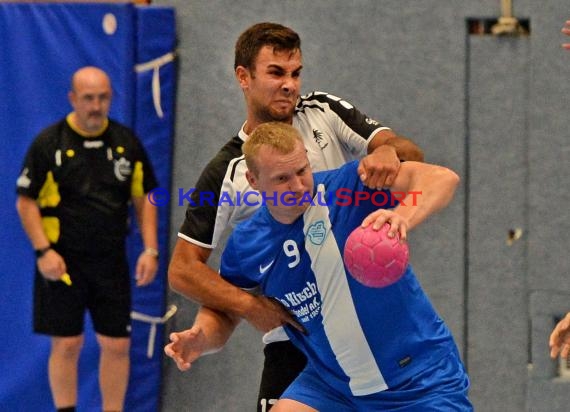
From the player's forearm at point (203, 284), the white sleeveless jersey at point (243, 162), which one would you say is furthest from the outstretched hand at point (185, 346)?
the white sleeveless jersey at point (243, 162)

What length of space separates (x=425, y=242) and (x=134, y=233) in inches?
67.9

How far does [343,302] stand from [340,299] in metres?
0.01

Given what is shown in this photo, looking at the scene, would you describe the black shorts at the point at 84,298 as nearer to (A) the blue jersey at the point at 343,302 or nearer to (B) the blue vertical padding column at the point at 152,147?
(B) the blue vertical padding column at the point at 152,147

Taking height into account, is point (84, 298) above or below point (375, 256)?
below

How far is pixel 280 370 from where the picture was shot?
13.6 ft

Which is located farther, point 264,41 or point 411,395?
point 264,41

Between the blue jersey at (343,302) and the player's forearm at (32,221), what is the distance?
2.43 metres

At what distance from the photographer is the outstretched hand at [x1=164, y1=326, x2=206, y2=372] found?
350 cm

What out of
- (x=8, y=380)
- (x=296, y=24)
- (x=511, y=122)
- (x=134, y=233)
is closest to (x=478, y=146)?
(x=511, y=122)

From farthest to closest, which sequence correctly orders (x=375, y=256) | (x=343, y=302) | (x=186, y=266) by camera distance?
(x=186, y=266)
(x=343, y=302)
(x=375, y=256)

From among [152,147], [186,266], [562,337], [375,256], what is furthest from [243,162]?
[152,147]

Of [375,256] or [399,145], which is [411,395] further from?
[399,145]

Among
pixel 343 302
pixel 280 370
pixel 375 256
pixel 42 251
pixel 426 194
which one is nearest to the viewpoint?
pixel 375 256

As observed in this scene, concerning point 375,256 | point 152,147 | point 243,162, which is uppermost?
point 152,147
